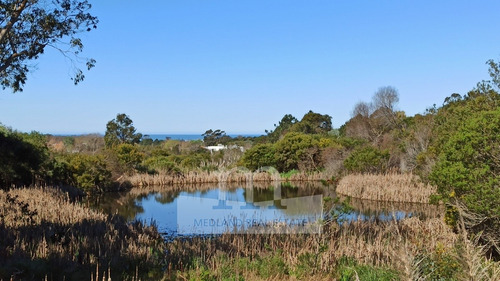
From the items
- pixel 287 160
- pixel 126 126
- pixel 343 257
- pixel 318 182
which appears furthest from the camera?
pixel 126 126

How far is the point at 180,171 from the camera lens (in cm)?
2288

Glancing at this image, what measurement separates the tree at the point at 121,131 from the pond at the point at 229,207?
11.7m

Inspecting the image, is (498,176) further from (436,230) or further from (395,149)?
(395,149)

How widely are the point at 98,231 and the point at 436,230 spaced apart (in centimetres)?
615

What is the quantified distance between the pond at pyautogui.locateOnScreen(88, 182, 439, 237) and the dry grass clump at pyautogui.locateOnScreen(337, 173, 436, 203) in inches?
21.9

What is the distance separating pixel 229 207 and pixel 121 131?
61.8ft

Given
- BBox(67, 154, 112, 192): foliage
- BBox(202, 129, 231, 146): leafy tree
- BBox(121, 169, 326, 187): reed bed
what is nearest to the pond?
BBox(67, 154, 112, 192): foliage

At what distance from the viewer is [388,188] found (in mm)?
15531

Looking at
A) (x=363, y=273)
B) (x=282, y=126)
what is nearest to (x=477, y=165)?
(x=363, y=273)

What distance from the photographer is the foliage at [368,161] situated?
18.8 metres

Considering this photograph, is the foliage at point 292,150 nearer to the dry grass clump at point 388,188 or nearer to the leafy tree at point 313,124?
the dry grass clump at point 388,188

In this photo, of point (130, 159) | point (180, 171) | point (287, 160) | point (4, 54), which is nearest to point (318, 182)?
point (287, 160)

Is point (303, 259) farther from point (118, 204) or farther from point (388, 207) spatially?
point (118, 204)

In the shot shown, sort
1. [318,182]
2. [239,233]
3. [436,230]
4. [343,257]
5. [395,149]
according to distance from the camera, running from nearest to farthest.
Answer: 1. [343,257]
2. [239,233]
3. [436,230]
4. [395,149]
5. [318,182]
